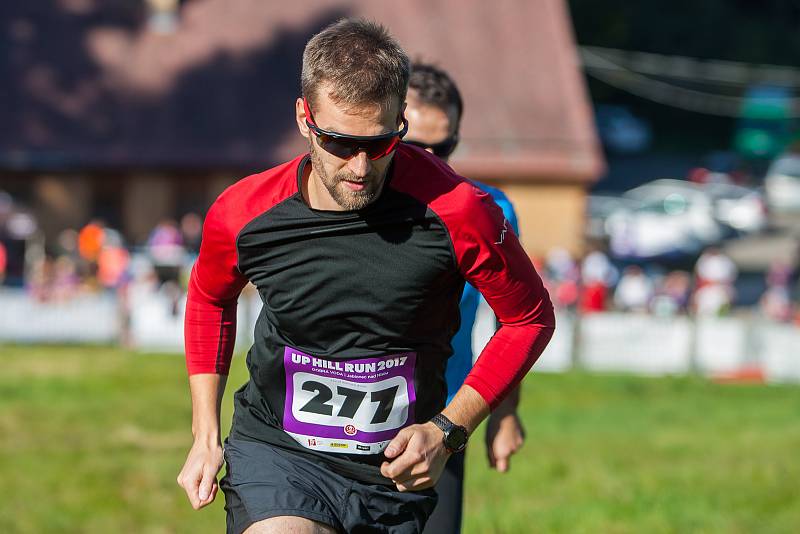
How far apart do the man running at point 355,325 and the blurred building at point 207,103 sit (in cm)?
2803

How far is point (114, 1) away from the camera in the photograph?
33.9m

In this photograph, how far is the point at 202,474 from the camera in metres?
4.21

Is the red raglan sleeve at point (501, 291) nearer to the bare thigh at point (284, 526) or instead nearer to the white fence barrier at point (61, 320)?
the bare thigh at point (284, 526)

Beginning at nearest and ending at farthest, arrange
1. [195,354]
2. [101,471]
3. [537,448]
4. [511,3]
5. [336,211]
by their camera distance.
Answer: [336,211], [195,354], [101,471], [537,448], [511,3]

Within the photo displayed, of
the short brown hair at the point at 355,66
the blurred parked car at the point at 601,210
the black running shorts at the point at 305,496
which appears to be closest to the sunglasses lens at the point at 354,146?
the short brown hair at the point at 355,66

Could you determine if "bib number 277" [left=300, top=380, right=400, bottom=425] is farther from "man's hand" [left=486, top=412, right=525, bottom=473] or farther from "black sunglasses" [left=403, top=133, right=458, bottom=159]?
"black sunglasses" [left=403, top=133, right=458, bottom=159]

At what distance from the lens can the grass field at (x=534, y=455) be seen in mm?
8508

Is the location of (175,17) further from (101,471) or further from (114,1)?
(101,471)

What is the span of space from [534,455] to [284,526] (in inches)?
301

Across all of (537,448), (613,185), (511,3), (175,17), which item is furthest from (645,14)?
(537,448)

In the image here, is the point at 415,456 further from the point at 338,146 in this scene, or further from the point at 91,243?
the point at 91,243

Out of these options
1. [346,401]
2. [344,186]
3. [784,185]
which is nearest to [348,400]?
[346,401]

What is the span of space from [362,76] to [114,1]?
31726 mm

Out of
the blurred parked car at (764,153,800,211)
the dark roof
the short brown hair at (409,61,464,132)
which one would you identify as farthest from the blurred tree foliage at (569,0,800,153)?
the short brown hair at (409,61,464,132)
